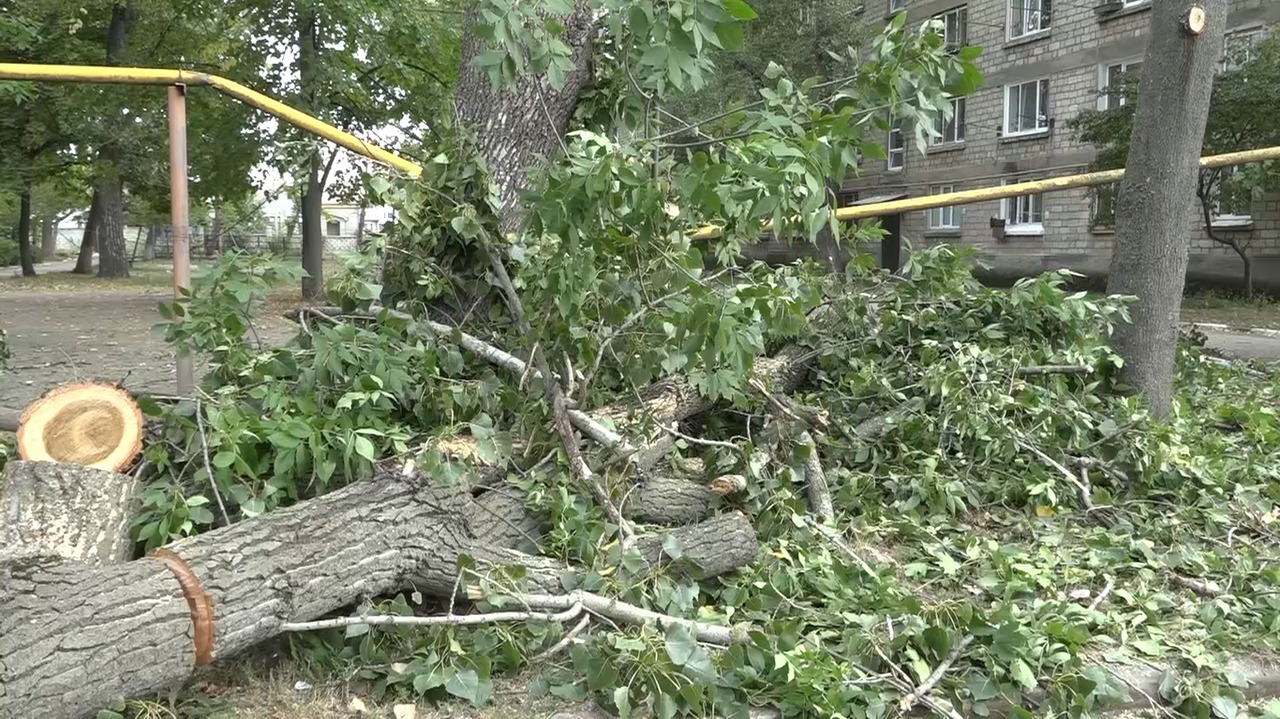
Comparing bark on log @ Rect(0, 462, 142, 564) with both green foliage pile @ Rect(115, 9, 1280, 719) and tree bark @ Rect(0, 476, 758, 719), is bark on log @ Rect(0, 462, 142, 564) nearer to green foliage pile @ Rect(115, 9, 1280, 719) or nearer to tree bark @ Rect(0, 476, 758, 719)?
green foliage pile @ Rect(115, 9, 1280, 719)

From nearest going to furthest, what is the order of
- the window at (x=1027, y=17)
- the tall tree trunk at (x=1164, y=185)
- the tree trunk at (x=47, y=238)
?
1. the tall tree trunk at (x=1164, y=185)
2. the window at (x=1027, y=17)
3. the tree trunk at (x=47, y=238)

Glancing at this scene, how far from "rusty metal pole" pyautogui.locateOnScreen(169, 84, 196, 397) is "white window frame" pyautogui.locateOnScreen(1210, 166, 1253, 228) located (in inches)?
726

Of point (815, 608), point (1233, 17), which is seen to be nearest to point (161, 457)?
point (815, 608)

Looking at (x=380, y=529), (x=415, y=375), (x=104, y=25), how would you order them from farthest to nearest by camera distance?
(x=104, y=25)
(x=415, y=375)
(x=380, y=529)

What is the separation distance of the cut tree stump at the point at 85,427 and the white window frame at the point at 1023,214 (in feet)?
77.3

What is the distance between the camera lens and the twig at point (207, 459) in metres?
3.00

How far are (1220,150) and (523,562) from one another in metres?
17.7

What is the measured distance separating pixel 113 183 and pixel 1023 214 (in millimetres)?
23596

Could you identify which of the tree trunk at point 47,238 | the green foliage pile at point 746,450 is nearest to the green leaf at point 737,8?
the green foliage pile at point 746,450

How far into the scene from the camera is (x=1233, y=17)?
62.7 ft

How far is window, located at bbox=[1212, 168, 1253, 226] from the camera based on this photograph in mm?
16844

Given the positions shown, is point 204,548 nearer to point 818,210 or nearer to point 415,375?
point 415,375

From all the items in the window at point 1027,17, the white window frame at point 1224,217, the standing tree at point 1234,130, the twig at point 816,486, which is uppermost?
the window at point 1027,17

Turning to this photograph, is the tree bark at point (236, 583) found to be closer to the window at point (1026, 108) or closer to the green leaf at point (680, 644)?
the green leaf at point (680, 644)
